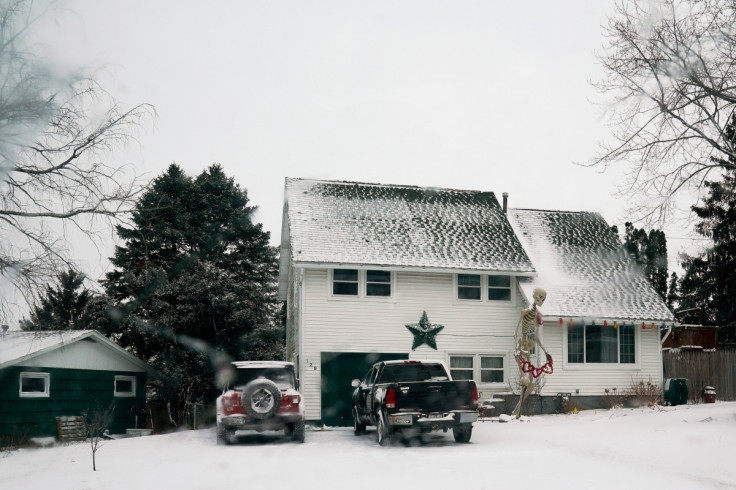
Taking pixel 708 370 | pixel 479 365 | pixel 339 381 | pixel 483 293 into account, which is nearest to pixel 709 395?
pixel 708 370

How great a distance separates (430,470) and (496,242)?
Result: 15569mm

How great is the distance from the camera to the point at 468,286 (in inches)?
1013

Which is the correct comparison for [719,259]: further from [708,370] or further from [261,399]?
[261,399]

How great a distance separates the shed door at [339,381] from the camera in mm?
23625

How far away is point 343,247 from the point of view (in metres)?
24.7

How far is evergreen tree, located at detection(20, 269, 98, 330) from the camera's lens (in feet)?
37.6

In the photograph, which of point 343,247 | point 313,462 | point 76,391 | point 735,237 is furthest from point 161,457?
point 735,237

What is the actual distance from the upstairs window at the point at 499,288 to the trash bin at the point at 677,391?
19.3ft

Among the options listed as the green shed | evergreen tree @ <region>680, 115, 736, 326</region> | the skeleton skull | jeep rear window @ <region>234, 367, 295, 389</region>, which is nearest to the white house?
the skeleton skull

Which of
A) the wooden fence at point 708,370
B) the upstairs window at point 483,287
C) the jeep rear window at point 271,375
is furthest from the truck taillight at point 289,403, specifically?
the wooden fence at point 708,370

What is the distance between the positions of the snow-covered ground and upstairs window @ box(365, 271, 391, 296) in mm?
6433

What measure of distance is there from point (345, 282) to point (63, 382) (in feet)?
34.4

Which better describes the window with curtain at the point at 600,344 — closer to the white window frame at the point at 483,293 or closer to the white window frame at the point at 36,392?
the white window frame at the point at 483,293

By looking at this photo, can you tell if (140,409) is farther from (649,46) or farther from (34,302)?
(649,46)
